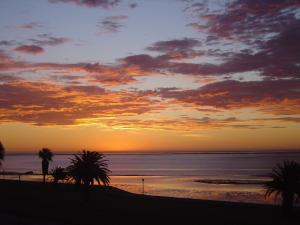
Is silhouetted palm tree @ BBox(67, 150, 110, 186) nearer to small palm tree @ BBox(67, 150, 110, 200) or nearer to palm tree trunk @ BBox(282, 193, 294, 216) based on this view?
small palm tree @ BBox(67, 150, 110, 200)

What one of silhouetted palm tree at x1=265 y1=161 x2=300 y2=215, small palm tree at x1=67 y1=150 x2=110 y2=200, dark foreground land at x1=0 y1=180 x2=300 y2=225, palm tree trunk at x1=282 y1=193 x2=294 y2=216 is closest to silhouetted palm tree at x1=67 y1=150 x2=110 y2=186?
small palm tree at x1=67 y1=150 x2=110 y2=200

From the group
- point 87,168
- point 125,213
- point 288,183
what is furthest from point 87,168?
point 288,183

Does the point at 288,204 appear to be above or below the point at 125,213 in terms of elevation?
above

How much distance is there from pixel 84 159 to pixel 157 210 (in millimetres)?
6431

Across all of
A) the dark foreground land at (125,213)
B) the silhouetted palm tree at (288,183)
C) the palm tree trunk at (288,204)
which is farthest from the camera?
the palm tree trunk at (288,204)

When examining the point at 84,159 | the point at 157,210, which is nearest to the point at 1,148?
the point at 84,159

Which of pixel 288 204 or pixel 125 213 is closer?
pixel 288 204

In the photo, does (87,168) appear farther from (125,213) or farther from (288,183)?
(288,183)

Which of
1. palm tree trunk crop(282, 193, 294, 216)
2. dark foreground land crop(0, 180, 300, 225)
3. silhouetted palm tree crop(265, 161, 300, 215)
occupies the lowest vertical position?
dark foreground land crop(0, 180, 300, 225)

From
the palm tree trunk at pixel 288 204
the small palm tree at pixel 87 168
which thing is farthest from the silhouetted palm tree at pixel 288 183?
the small palm tree at pixel 87 168

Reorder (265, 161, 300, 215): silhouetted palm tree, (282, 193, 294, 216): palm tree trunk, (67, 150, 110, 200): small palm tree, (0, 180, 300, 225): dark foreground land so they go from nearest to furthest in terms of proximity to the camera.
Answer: (0, 180, 300, 225): dark foreground land < (265, 161, 300, 215): silhouetted palm tree < (282, 193, 294, 216): palm tree trunk < (67, 150, 110, 200): small palm tree

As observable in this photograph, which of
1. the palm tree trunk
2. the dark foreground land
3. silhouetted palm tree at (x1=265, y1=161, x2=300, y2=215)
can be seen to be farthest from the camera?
the palm tree trunk

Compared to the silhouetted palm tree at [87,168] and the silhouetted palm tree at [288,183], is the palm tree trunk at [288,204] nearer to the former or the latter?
the silhouetted palm tree at [288,183]

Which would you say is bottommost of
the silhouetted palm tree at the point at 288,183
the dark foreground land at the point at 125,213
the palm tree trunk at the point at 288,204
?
the dark foreground land at the point at 125,213
